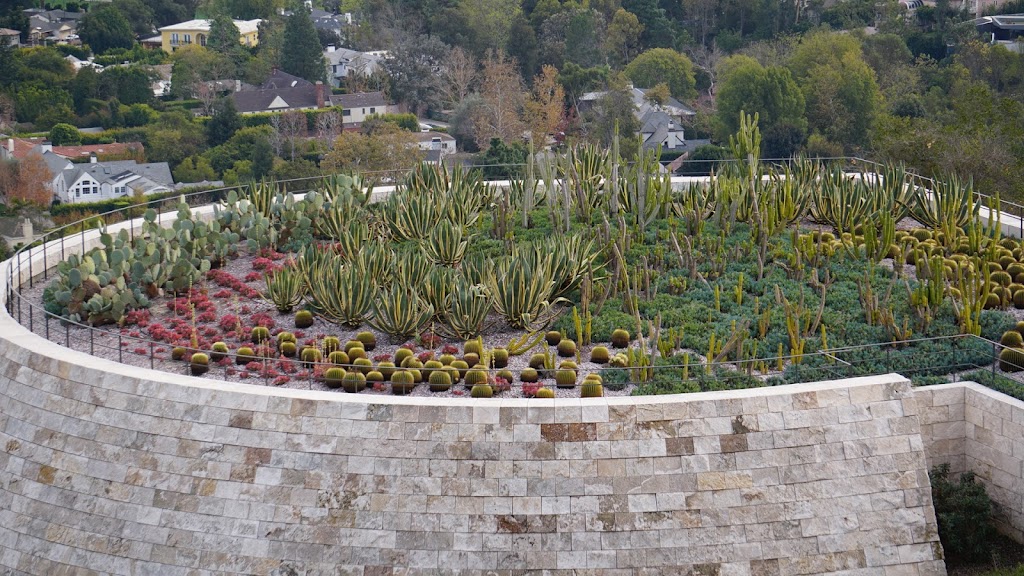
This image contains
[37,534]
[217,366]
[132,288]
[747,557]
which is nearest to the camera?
[747,557]

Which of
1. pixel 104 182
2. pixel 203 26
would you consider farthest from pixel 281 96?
pixel 203 26

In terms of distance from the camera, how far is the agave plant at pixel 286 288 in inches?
741

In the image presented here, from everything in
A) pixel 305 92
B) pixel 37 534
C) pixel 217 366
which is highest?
pixel 217 366

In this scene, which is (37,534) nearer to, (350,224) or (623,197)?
(350,224)

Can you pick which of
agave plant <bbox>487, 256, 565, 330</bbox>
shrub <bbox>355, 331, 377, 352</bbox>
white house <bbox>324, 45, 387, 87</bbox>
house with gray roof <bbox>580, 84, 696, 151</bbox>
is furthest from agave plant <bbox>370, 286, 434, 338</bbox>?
white house <bbox>324, 45, 387, 87</bbox>

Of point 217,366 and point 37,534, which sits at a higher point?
point 217,366

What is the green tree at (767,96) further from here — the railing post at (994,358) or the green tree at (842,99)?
the railing post at (994,358)

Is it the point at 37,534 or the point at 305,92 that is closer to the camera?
the point at 37,534

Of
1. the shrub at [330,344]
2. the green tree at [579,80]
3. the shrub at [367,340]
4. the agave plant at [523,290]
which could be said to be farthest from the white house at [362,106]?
the shrub at [330,344]

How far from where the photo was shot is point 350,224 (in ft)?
68.9

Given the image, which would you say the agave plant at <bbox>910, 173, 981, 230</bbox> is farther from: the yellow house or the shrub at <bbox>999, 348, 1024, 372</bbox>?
the yellow house

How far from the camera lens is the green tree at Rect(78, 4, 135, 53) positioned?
95.2 metres

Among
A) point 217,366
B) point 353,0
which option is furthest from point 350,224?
point 353,0

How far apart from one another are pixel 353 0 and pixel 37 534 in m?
99.4
